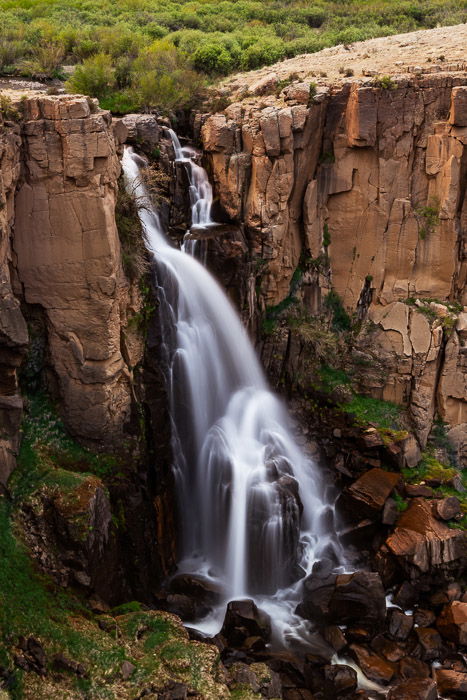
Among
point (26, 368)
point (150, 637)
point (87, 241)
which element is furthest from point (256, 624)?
point (87, 241)

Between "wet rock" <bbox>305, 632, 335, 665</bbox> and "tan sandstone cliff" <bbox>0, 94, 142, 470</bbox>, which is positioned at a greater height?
"tan sandstone cliff" <bbox>0, 94, 142, 470</bbox>

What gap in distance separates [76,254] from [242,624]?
9.80m

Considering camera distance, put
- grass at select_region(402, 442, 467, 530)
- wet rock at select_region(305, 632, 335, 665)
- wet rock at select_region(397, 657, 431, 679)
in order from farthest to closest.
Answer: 1. grass at select_region(402, 442, 467, 530)
2. wet rock at select_region(305, 632, 335, 665)
3. wet rock at select_region(397, 657, 431, 679)

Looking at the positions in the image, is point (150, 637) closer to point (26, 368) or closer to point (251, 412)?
point (26, 368)

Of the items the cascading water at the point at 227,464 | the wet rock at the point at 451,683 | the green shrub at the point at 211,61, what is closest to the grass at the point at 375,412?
the cascading water at the point at 227,464

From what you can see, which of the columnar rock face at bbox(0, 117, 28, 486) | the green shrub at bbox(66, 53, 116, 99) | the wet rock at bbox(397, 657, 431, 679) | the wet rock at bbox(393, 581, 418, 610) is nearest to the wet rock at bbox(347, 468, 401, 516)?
the wet rock at bbox(393, 581, 418, 610)

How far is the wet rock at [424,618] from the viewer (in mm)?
17250

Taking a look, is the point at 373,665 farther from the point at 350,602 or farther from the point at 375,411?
the point at 375,411

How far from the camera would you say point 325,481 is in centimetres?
2111

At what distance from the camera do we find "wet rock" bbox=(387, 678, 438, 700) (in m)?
14.5

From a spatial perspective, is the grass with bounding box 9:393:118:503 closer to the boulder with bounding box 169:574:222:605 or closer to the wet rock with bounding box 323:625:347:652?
the boulder with bounding box 169:574:222:605

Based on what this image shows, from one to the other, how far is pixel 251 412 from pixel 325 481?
10.6ft

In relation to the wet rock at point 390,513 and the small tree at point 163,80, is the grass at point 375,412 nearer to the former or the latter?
the wet rock at point 390,513

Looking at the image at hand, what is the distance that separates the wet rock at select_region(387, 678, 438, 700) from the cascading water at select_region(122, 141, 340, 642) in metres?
2.66
